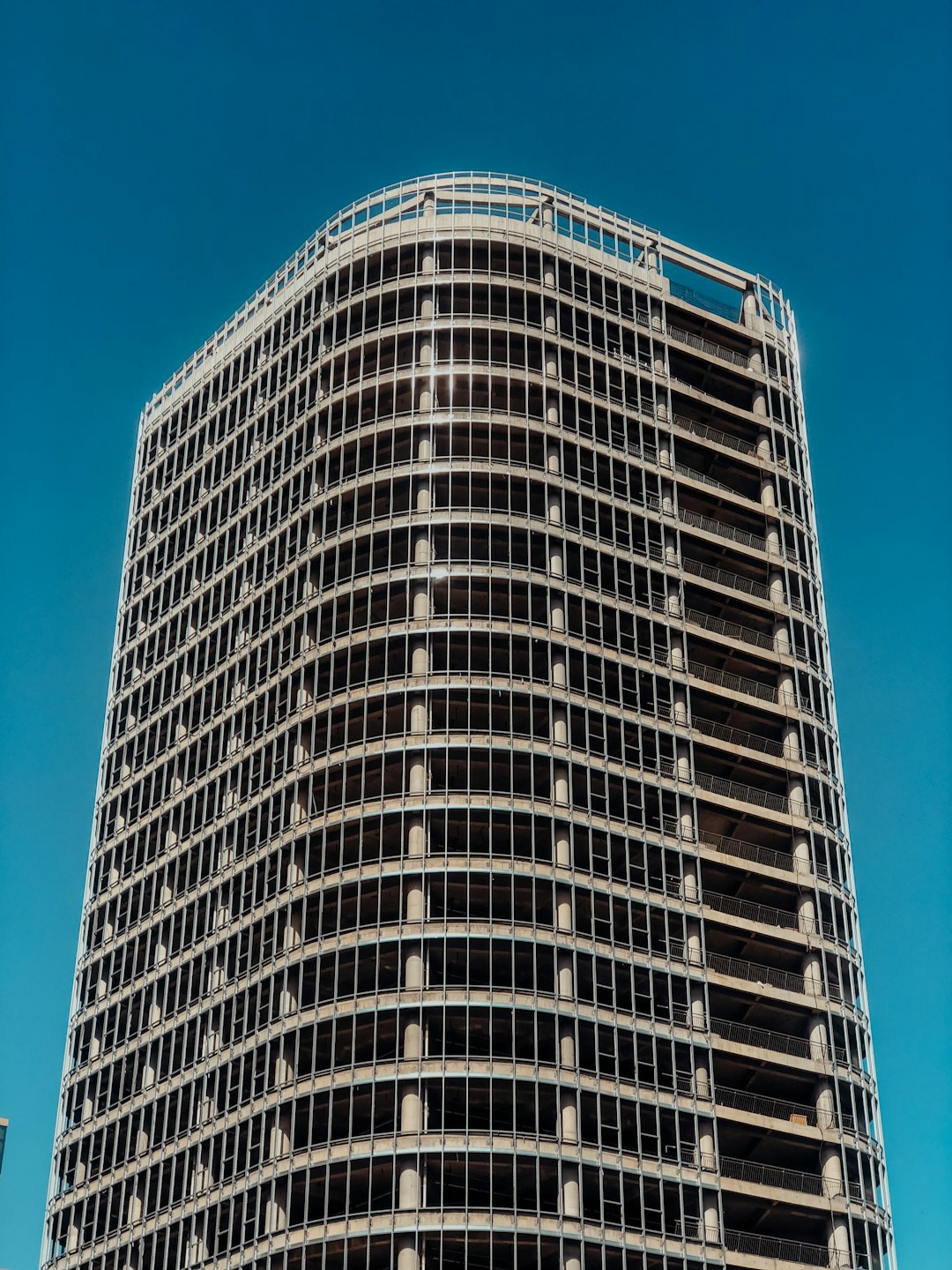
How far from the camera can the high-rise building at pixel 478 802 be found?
291 feet

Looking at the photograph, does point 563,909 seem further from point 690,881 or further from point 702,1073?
point 702,1073

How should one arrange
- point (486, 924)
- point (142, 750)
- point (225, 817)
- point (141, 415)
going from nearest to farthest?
point (486, 924) < point (225, 817) < point (142, 750) < point (141, 415)

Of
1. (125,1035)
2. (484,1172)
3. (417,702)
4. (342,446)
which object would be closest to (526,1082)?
(484,1172)

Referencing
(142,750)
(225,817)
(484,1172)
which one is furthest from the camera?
(142,750)

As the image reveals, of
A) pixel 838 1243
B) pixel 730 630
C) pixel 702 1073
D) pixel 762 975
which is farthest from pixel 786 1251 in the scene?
pixel 730 630

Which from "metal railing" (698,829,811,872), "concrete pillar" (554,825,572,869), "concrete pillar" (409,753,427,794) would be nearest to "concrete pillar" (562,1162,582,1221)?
"concrete pillar" (554,825,572,869)

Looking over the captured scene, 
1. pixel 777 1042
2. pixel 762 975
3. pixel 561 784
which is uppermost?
pixel 561 784

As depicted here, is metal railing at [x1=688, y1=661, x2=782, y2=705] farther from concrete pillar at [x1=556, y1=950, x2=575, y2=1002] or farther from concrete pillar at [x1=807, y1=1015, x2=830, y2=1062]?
concrete pillar at [x1=556, y1=950, x2=575, y2=1002]

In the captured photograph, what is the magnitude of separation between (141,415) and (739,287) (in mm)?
41742

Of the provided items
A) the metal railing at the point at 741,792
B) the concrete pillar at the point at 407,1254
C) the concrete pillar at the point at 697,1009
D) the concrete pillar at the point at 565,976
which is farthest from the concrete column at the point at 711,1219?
the metal railing at the point at 741,792

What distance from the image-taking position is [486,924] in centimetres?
9075

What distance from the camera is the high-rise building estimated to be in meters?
88.8

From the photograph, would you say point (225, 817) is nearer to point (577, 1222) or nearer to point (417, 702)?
point (417, 702)

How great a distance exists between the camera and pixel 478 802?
308 feet
